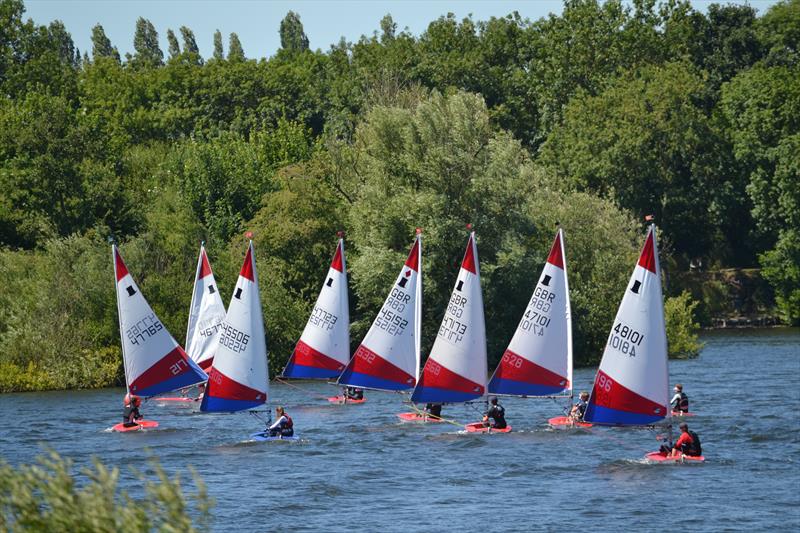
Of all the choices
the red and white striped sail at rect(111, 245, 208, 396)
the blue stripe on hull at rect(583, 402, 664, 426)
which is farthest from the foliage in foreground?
the red and white striped sail at rect(111, 245, 208, 396)

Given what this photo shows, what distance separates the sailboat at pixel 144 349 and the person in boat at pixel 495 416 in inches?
475

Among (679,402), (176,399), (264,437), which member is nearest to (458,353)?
(264,437)

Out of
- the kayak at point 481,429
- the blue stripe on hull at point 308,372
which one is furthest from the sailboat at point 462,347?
the blue stripe on hull at point 308,372

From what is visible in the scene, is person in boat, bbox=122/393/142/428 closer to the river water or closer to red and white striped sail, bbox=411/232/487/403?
the river water

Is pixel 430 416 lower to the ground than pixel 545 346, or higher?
lower

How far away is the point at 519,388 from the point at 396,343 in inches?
272

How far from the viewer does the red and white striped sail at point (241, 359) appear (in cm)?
4781

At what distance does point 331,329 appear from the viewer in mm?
62375

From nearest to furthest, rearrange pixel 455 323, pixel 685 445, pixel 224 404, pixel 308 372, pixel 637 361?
pixel 637 361, pixel 685 445, pixel 224 404, pixel 455 323, pixel 308 372

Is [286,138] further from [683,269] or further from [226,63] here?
[226,63]

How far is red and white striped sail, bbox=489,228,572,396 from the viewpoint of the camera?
4878 centimetres

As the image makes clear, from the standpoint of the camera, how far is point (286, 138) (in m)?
95.2

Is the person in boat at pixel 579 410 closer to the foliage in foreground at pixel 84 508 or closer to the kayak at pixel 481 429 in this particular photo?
the kayak at pixel 481 429

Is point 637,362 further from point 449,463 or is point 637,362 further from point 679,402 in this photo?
point 679,402
